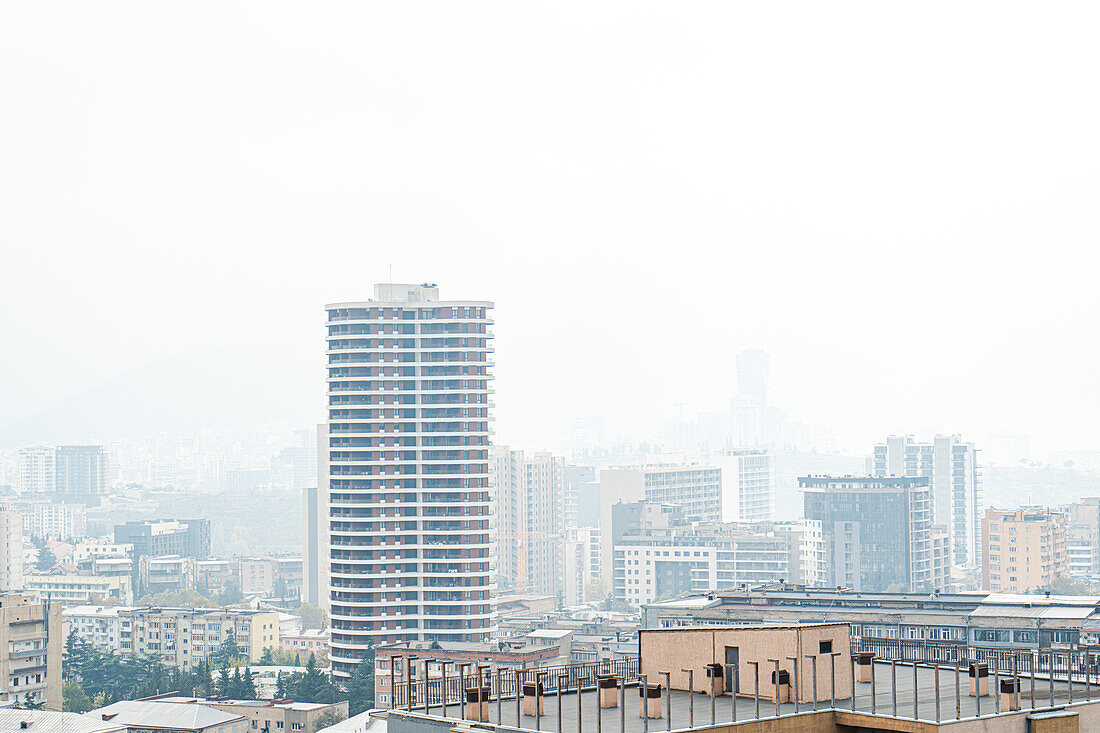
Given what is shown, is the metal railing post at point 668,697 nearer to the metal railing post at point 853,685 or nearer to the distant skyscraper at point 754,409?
the metal railing post at point 853,685

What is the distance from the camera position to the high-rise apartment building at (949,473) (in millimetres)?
65250

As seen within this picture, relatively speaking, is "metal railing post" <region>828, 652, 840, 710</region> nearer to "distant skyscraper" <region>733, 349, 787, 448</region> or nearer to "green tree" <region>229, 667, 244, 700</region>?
"green tree" <region>229, 667, 244, 700</region>

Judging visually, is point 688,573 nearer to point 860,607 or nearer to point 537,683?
point 860,607

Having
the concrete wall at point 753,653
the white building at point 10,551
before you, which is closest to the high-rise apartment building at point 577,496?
the white building at point 10,551

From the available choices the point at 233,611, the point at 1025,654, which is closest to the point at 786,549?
the point at 233,611

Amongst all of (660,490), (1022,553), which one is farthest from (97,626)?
(1022,553)

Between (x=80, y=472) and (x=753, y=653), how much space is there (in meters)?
119

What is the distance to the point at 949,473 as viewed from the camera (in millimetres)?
66812

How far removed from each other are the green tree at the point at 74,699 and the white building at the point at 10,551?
3379cm

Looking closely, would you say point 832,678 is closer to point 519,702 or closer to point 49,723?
point 519,702

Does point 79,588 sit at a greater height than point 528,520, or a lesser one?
lesser

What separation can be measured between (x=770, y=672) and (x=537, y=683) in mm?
989

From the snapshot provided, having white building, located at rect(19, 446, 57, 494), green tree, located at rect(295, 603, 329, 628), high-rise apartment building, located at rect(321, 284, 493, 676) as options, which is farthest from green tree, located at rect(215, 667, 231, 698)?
white building, located at rect(19, 446, 57, 494)

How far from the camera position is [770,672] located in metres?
6.28
